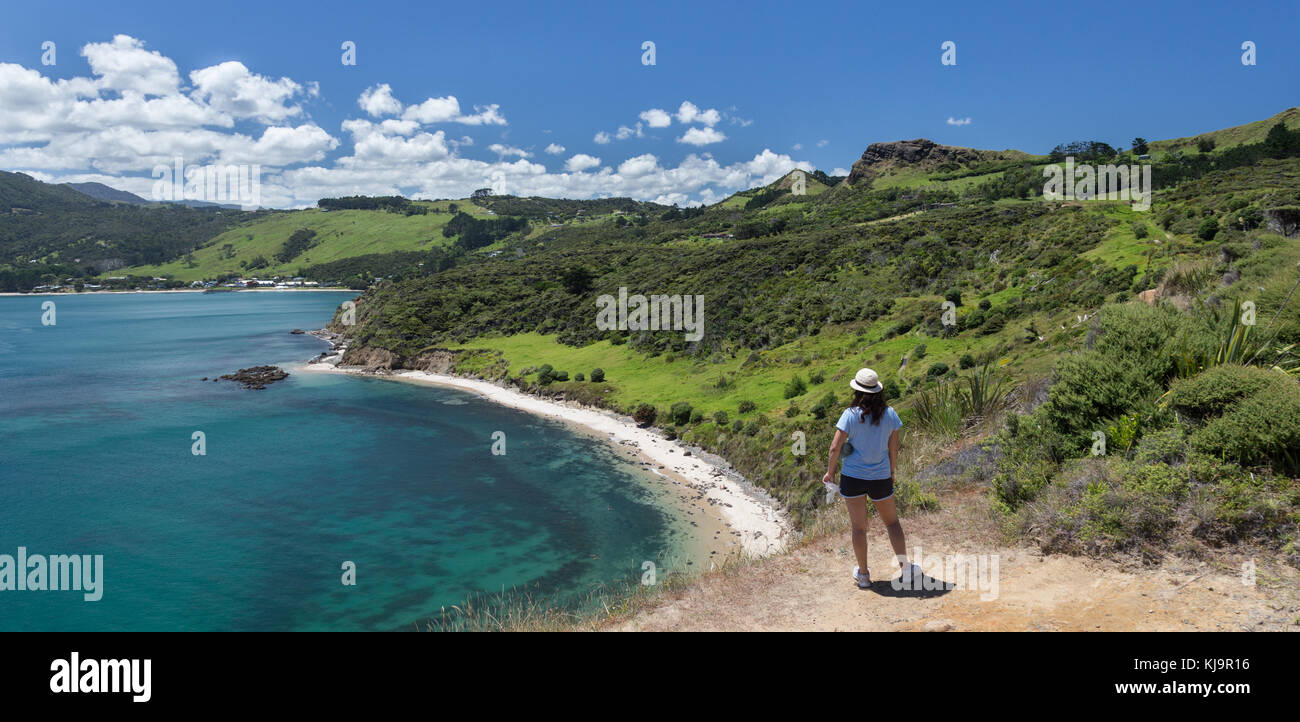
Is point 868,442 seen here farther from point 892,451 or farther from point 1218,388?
point 1218,388

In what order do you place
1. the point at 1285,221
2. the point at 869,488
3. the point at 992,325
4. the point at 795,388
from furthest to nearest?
1. the point at 795,388
2. the point at 992,325
3. the point at 1285,221
4. the point at 869,488

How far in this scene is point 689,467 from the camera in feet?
110

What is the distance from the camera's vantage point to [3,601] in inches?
904

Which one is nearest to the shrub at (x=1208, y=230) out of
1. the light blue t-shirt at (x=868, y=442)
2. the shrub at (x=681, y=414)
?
the shrub at (x=681, y=414)

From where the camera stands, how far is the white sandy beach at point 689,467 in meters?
25.0

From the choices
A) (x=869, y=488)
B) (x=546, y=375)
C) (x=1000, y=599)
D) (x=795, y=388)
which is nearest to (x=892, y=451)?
(x=869, y=488)

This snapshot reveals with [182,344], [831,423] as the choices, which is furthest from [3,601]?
[182,344]

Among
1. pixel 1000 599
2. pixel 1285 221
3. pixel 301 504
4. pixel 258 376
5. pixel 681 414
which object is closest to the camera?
pixel 1000 599

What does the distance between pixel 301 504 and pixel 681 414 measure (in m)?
21.9

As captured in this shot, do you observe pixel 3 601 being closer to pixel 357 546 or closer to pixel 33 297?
pixel 357 546

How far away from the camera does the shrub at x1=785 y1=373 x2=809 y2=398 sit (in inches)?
1430

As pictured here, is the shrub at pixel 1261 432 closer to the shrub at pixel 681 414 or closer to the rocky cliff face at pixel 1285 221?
the rocky cliff face at pixel 1285 221

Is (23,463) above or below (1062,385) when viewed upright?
below
